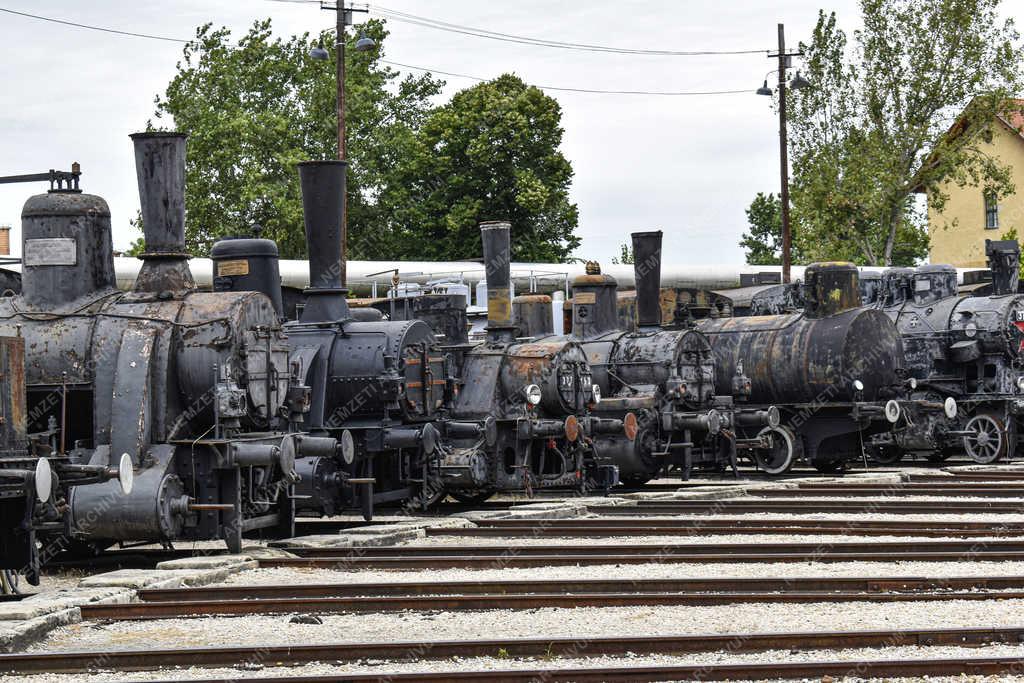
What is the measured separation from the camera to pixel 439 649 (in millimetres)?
7508

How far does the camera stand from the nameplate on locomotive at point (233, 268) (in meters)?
13.7

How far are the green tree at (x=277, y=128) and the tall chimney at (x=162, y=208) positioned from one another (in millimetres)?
31165

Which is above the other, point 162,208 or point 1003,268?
point 162,208

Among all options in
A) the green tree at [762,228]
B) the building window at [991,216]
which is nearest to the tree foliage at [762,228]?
the green tree at [762,228]

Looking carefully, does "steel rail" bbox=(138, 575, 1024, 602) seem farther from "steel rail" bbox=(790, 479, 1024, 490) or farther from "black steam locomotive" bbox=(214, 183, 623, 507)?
"steel rail" bbox=(790, 479, 1024, 490)

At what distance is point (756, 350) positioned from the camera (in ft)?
70.9

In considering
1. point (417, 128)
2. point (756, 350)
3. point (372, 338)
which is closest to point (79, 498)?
point (372, 338)

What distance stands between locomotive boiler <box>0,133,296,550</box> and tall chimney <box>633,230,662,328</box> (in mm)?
8223

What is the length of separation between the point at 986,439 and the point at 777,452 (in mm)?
4134

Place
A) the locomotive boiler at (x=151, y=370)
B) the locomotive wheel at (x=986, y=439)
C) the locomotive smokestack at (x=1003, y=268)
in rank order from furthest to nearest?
the locomotive smokestack at (x=1003, y=268) < the locomotive wheel at (x=986, y=439) < the locomotive boiler at (x=151, y=370)

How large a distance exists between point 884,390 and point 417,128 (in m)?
30.8

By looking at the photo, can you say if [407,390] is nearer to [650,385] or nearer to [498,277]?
[498,277]

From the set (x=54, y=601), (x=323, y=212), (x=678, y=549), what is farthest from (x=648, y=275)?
(x=54, y=601)

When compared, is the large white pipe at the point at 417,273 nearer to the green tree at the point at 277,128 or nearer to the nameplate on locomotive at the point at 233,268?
the green tree at the point at 277,128
